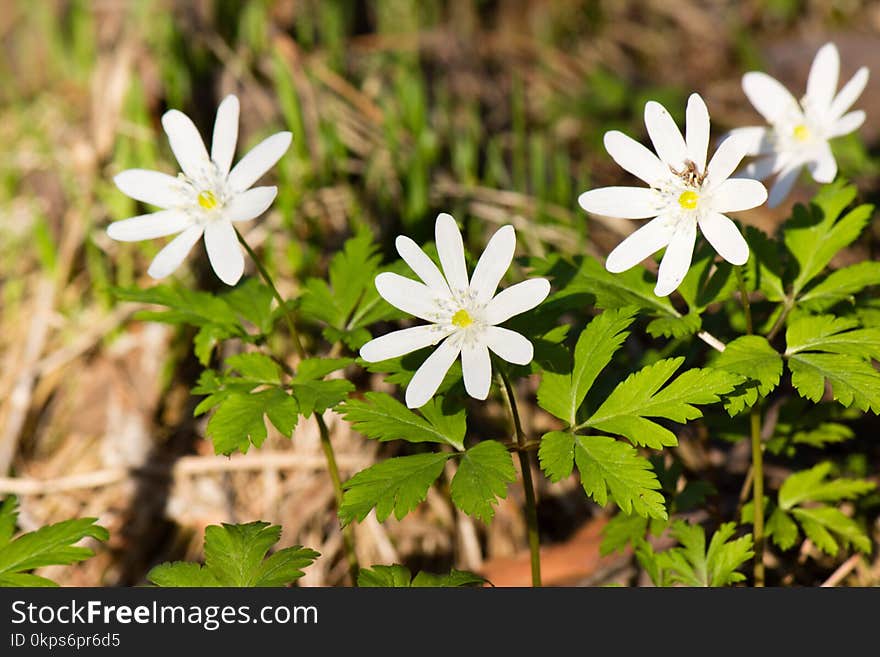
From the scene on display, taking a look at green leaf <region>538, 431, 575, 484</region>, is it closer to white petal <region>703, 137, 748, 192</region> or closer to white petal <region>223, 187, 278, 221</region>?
white petal <region>703, 137, 748, 192</region>

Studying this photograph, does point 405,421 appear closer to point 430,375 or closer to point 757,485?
point 430,375

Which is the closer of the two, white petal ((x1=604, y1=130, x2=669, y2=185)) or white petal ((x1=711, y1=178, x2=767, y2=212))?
white petal ((x1=711, y1=178, x2=767, y2=212))

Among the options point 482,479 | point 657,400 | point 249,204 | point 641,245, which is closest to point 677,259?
point 641,245

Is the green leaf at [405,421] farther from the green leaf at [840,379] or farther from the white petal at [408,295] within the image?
the green leaf at [840,379]

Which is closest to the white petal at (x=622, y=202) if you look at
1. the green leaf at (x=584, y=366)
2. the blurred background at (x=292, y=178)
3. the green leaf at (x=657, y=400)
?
the green leaf at (x=584, y=366)

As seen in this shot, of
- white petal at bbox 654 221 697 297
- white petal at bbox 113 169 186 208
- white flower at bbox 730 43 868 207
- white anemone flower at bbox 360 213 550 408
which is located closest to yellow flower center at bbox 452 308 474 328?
white anemone flower at bbox 360 213 550 408

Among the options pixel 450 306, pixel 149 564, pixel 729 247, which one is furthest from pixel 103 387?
pixel 729 247

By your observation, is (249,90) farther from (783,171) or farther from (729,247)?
(729,247)
